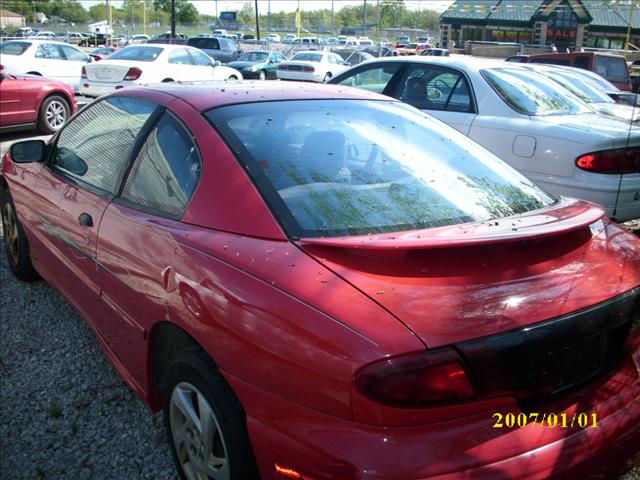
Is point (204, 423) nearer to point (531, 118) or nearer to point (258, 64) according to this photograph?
point (531, 118)

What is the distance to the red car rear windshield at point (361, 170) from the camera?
213 cm

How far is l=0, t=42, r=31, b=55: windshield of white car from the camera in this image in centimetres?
1505

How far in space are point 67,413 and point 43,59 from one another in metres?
14.7

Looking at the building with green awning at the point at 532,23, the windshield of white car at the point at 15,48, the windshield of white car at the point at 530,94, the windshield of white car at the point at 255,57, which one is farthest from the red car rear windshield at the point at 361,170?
the building with green awning at the point at 532,23

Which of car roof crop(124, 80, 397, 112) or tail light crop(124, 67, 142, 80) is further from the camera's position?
tail light crop(124, 67, 142, 80)

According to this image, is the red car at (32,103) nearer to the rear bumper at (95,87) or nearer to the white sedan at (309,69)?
the rear bumper at (95,87)

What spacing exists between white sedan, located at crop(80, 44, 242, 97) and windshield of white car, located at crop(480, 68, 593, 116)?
23.8ft

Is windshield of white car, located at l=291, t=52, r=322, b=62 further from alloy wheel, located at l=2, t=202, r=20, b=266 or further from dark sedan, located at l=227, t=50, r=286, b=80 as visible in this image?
alloy wheel, located at l=2, t=202, r=20, b=266

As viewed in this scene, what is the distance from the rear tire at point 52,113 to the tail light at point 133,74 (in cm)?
221

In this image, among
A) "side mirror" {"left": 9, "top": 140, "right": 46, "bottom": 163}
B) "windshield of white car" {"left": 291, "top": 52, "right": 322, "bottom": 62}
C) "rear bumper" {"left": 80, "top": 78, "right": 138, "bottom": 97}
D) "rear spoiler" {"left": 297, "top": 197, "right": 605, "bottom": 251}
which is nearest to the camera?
"rear spoiler" {"left": 297, "top": 197, "right": 605, "bottom": 251}

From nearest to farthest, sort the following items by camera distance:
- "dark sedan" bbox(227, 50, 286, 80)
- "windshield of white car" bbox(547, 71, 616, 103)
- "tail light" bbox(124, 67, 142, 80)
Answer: "windshield of white car" bbox(547, 71, 616, 103), "tail light" bbox(124, 67, 142, 80), "dark sedan" bbox(227, 50, 286, 80)

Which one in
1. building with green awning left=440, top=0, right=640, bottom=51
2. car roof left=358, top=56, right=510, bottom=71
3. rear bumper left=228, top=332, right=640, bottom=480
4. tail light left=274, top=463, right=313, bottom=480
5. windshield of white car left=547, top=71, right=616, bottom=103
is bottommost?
tail light left=274, top=463, right=313, bottom=480

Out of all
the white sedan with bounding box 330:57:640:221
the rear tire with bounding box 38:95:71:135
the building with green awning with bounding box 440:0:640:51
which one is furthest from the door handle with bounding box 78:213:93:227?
the building with green awning with bounding box 440:0:640:51
